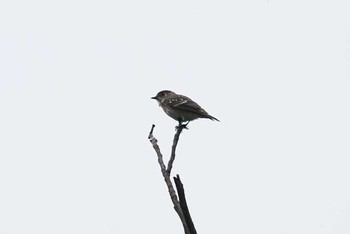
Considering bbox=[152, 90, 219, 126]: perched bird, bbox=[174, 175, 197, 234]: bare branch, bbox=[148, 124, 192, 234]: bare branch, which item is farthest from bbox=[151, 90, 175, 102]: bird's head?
bbox=[174, 175, 197, 234]: bare branch

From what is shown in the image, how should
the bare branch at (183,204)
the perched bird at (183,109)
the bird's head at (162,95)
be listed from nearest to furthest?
the bare branch at (183,204) → the perched bird at (183,109) → the bird's head at (162,95)

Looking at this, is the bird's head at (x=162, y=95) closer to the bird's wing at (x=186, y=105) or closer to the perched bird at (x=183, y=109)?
the perched bird at (x=183, y=109)

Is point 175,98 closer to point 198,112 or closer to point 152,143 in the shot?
point 198,112

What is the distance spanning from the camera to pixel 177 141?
17.6ft

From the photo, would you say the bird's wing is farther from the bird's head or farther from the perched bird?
the bird's head

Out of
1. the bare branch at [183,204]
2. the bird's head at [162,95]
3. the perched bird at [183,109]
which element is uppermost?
the bird's head at [162,95]

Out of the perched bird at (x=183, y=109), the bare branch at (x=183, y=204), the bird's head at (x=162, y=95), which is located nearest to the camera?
the bare branch at (x=183, y=204)

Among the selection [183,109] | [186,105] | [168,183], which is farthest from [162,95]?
[168,183]

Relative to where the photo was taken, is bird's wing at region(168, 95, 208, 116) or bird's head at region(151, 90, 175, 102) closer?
bird's wing at region(168, 95, 208, 116)

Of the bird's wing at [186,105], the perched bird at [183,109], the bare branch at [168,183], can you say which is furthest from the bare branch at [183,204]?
the bird's wing at [186,105]

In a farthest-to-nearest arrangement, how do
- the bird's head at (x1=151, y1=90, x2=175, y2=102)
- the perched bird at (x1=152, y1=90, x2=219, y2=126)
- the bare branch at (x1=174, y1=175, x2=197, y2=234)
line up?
the bird's head at (x1=151, y1=90, x2=175, y2=102)
the perched bird at (x1=152, y1=90, x2=219, y2=126)
the bare branch at (x1=174, y1=175, x2=197, y2=234)

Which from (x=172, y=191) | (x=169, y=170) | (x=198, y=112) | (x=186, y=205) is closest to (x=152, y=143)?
(x=169, y=170)

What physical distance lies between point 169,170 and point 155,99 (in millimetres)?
8416

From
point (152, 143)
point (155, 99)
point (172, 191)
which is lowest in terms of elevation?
point (172, 191)
